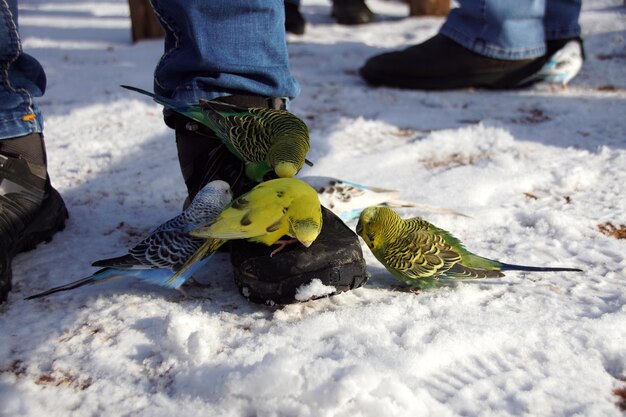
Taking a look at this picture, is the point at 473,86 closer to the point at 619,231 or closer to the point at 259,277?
the point at 619,231

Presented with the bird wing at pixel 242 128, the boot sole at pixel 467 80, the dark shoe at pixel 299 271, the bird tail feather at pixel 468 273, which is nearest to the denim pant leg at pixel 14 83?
the bird wing at pixel 242 128

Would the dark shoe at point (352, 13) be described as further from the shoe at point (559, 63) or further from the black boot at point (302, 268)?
the black boot at point (302, 268)

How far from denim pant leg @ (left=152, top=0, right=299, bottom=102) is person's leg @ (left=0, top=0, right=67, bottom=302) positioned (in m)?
0.45

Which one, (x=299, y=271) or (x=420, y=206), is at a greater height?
(x=299, y=271)

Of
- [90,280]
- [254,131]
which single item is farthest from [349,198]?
[90,280]

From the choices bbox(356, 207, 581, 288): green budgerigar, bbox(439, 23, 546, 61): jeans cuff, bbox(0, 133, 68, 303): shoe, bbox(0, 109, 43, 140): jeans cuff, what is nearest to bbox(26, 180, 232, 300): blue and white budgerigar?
bbox(0, 133, 68, 303): shoe

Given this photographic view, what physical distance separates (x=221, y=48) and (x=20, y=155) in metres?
0.77

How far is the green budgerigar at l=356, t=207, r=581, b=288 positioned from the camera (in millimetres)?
1588

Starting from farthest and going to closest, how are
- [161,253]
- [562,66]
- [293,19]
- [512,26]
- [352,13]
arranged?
[352,13]
[293,19]
[562,66]
[512,26]
[161,253]

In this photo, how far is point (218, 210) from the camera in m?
1.72

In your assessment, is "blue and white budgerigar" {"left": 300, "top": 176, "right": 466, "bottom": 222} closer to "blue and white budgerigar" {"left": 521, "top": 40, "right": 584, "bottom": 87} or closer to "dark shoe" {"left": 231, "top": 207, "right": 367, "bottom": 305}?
"dark shoe" {"left": 231, "top": 207, "right": 367, "bottom": 305}

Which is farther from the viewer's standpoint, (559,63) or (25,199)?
(559,63)

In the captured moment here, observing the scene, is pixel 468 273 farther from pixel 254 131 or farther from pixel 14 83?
pixel 14 83

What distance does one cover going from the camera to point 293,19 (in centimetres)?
513
